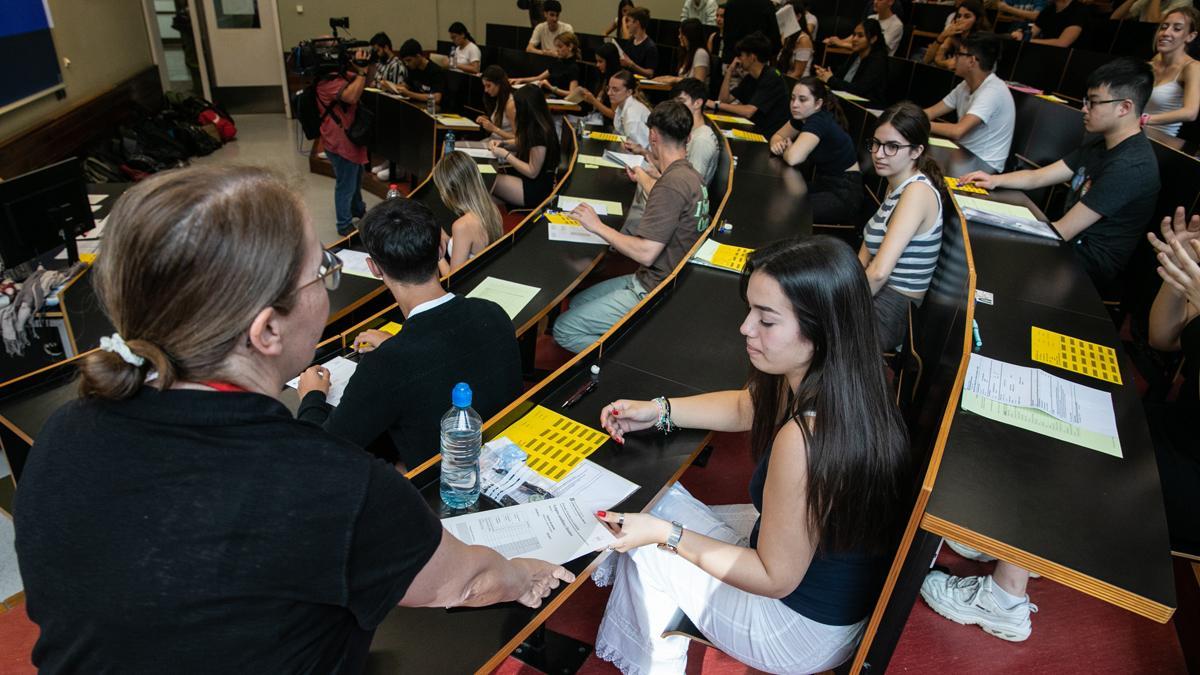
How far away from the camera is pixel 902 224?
9.45 ft

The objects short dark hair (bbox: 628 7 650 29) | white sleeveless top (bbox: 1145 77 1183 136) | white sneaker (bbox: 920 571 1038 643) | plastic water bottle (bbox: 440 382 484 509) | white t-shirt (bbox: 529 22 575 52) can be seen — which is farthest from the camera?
white t-shirt (bbox: 529 22 575 52)

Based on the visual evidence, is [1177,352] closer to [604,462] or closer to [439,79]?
[604,462]

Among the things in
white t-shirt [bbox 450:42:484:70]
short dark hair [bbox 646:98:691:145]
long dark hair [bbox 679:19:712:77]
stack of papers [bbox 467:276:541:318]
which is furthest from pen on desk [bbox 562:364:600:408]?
white t-shirt [bbox 450:42:484:70]

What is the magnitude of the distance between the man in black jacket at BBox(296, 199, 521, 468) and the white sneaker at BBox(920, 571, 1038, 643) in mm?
1582

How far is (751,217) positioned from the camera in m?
3.90

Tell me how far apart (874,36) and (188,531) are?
Answer: 722 cm

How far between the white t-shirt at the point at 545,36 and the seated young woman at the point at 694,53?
200cm

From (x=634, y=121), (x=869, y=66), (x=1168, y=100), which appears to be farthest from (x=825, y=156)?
(x=869, y=66)

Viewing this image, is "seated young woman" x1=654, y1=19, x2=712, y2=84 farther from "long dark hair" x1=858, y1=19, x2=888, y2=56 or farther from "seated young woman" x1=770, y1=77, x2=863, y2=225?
"seated young woman" x1=770, y1=77, x2=863, y2=225

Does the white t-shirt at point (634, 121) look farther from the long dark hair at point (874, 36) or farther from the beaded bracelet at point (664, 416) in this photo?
the beaded bracelet at point (664, 416)

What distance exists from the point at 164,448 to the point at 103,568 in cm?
15

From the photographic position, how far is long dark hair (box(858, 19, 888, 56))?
257 inches

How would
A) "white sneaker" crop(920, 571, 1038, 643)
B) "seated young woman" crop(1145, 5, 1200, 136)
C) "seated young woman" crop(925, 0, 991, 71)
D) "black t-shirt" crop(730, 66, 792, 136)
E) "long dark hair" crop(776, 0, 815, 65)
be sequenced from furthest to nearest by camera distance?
"long dark hair" crop(776, 0, 815, 65) → "seated young woman" crop(925, 0, 991, 71) → "black t-shirt" crop(730, 66, 792, 136) → "seated young woman" crop(1145, 5, 1200, 136) → "white sneaker" crop(920, 571, 1038, 643)

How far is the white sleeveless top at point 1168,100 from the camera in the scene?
168 inches
